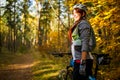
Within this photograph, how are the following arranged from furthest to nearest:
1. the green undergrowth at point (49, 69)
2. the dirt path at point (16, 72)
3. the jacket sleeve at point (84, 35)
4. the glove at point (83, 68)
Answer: the dirt path at point (16, 72), the green undergrowth at point (49, 69), the jacket sleeve at point (84, 35), the glove at point (83, 68)

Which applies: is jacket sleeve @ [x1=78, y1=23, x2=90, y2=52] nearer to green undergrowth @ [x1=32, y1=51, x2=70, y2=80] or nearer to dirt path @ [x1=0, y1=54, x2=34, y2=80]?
green undergrowth @ [x1=32, y1=51, x2=70, y2=80]

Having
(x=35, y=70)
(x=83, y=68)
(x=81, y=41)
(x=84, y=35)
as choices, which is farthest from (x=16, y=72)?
(x=83, y=68)

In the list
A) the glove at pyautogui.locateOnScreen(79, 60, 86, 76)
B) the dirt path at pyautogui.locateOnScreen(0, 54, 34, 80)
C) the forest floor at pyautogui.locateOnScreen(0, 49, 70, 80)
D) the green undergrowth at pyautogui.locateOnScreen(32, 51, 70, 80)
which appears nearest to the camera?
the glove at pyautogui.locateOnScreen(79, 60, 86, 76)

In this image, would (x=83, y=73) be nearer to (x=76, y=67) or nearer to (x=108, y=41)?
(x=76, y=67)

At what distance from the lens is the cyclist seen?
5.08 m

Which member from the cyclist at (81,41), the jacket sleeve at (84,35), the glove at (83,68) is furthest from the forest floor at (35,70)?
the glove at (83,68)

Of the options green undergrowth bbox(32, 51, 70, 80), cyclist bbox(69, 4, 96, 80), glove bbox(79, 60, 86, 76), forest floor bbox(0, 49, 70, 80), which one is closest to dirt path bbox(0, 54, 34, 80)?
forest floor bbox(0, 49, 70, 80)

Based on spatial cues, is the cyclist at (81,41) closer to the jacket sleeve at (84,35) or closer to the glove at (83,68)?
the jacket sleeve at (84,35)

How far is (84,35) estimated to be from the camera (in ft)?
16.7

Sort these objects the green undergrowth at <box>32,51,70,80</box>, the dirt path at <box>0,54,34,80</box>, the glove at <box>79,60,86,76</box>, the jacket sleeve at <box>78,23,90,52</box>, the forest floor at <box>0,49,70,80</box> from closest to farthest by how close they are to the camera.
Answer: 1. the glove at <box>79,60,86,76</box>
2. the jacket sleeve at <box>78,23,90,52</box>
3. the green undergrowth at <box>32,51,70,80</box>
4. the forest floor at <box>0,49,70,80</box>
5. the dirt path at <box>0,54,34,80</box>

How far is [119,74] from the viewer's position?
8.79 meters

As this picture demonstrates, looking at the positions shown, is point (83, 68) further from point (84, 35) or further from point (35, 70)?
point (35, 70)

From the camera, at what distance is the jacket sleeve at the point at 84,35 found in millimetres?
5014

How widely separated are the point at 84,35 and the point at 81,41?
6.3 inches
